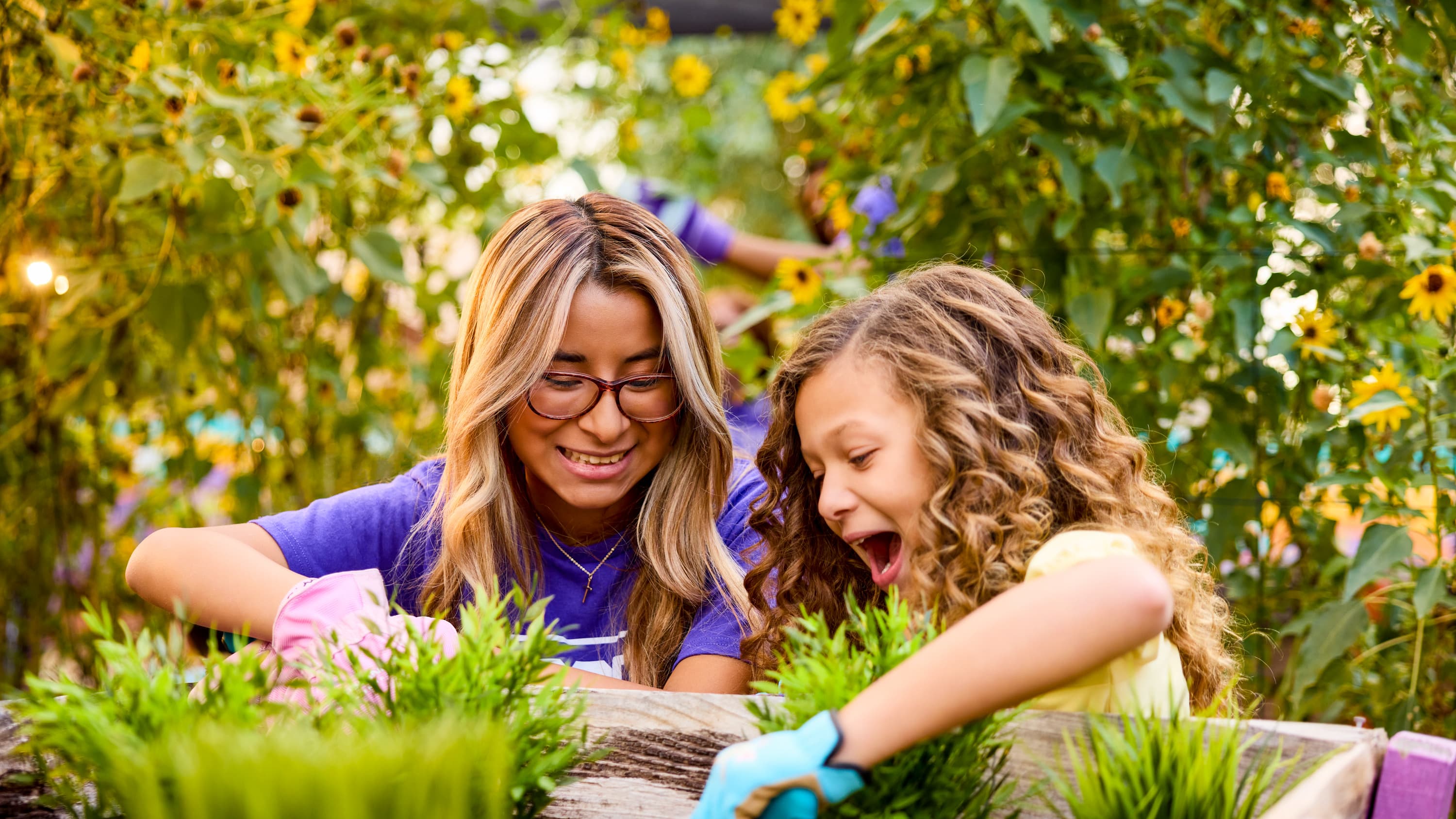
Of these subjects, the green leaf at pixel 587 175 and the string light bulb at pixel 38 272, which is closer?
the string light bulb at pixel 38 272

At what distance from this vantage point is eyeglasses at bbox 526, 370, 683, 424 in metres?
1.20

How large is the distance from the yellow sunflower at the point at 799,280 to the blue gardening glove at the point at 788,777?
1150 millimetres

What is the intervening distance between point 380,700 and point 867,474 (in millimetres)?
436

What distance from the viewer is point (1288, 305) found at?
5.26 feet

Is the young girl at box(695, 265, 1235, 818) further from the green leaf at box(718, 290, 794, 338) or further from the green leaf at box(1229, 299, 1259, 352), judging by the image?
the green leaf at box(718, 290, 794, 338)

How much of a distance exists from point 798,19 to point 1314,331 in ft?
4.44

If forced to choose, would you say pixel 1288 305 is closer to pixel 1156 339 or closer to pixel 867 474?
pixel 1156 339

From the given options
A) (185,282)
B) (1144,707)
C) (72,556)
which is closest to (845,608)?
(1144,707)

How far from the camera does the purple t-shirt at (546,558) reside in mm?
1224

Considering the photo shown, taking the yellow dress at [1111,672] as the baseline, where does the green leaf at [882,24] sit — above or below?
above

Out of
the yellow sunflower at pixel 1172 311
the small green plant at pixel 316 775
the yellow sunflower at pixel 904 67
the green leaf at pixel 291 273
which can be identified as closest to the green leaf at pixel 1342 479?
the yellow sunflower at pixel 1172 311

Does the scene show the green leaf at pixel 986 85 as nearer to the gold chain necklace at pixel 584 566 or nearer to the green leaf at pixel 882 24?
the green leaf at pixel 882 24

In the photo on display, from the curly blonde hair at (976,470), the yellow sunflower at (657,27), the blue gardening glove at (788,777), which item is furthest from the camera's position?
the yellow sunflower at (657,27)

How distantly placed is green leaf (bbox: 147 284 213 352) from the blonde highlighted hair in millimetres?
657
